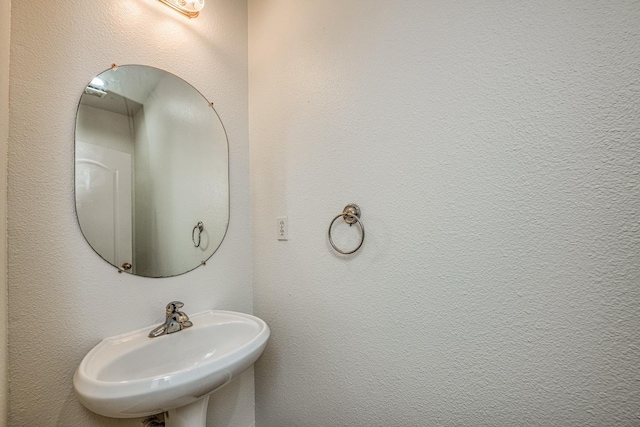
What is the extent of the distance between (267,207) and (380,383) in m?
0.84

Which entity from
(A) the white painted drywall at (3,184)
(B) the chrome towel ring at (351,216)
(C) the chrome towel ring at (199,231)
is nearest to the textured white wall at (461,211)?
(B) the chrome towel ring at (351,216)

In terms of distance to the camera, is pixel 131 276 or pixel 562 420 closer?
pixel 562 420

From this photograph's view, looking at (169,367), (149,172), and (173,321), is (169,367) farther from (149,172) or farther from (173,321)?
(149,172)

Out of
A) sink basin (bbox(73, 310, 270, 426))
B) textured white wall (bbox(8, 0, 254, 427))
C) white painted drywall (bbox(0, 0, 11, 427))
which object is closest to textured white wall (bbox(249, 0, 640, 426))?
sink basin (bbox(73, 310, 270, 426))

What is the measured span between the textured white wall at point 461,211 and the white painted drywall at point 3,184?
2.66 ft

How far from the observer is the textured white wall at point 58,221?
699mm

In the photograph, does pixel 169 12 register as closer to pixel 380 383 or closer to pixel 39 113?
pixel 39 113

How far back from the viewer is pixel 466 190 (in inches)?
26.2

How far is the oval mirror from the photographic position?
2.74 ft

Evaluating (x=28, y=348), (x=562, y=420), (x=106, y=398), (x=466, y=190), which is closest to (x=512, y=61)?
(x=466, y=190)

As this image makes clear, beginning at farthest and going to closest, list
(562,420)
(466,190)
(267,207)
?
(267,207), (466,190), (562,420)

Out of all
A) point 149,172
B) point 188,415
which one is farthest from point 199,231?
point 188,415

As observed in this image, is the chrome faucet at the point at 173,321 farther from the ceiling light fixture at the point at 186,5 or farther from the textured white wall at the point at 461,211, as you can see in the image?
the ceiling light fixture at the point at 186,5

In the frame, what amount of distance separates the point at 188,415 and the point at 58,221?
2.47 feet
